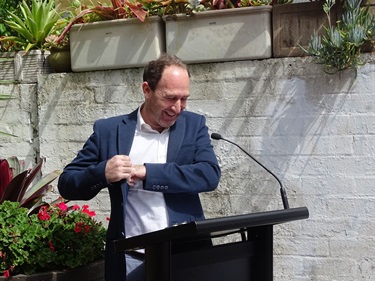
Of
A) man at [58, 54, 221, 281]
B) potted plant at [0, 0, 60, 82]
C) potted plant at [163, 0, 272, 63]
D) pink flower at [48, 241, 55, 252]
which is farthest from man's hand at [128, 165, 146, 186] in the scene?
potted plant at [0, 0, 60, 82]

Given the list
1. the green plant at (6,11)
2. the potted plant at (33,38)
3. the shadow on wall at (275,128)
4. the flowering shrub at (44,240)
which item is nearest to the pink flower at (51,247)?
the flowering shrub at (44,240)

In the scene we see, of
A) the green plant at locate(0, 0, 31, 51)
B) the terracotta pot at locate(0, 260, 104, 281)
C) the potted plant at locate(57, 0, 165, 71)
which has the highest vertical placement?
the green plant at locate(0, 0, 31, 51)

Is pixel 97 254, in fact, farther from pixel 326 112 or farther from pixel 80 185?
pixel 326 112

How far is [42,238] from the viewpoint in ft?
13.7

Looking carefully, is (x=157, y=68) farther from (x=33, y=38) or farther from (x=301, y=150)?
(x=33, y=38)

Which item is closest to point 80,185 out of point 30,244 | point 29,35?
point 30,244

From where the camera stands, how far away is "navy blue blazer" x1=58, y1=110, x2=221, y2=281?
3092 millimetres

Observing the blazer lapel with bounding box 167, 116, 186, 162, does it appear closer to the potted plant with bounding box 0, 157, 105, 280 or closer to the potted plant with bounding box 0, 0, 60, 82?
the potted plant with bounding box 0, 157, 105, 280

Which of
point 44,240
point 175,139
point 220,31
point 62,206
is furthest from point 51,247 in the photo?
point 220,31

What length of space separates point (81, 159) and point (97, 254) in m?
1.20

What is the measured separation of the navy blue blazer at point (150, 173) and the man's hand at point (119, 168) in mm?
62

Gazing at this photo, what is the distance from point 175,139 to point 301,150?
1.72 m

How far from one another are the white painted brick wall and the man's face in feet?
5.73

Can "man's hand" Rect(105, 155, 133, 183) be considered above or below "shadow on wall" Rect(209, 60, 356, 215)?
below
